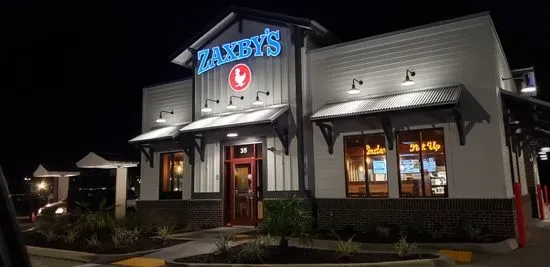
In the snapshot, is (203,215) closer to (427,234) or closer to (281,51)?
(281,51)

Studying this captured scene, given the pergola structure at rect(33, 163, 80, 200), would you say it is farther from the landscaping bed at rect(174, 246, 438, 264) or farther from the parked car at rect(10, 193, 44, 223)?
the landscaping bed at rect(174, 246, 438, 264)

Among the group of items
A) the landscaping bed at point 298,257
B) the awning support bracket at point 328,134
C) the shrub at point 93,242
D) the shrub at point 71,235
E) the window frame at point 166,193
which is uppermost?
the awning support bracket at point 328,134

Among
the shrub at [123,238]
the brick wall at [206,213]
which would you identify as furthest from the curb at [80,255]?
the brick wall at [206,213]

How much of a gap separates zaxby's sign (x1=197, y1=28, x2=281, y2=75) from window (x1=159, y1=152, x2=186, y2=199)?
3.85 metres

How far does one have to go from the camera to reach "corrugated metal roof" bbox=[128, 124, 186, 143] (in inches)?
706

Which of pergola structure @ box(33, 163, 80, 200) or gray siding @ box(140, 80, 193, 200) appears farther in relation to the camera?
pergola structure @ box(33, 163, 80, 200)

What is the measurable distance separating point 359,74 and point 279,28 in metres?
3.60

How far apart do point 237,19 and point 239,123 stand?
4.65 m

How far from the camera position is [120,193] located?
19.7 m

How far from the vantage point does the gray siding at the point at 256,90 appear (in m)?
15.6

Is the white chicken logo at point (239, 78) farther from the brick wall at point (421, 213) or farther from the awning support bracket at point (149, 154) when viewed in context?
the brick wall at point (421, 213)

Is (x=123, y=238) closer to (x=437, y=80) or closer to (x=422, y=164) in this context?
(x=422, y=164)

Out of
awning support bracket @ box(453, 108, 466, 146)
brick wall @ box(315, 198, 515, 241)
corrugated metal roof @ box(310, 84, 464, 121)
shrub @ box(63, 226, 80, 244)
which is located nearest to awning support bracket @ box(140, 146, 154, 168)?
shrub @ box(63, 226, 80, 244)

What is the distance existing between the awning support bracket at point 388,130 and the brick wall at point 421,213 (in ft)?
5.76
